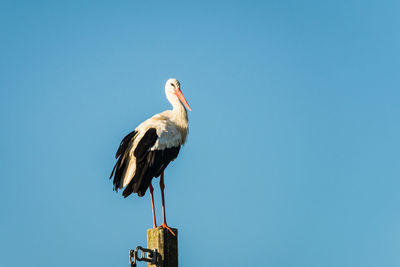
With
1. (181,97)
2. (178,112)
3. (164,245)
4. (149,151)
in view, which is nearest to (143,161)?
(149,151)

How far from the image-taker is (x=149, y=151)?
288 inches

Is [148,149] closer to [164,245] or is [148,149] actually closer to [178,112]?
[178,112]

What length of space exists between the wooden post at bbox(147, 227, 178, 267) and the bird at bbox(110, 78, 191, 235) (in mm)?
1019

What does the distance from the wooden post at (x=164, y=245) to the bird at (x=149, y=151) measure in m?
1.02

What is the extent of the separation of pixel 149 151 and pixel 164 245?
2150 mm

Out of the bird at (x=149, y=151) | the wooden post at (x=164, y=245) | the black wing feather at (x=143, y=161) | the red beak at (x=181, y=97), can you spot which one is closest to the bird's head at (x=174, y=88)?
the red beak at (x=181, y=97)

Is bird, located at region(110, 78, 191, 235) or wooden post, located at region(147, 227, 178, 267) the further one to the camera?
bird, located at region(110, 78, 191, 235)

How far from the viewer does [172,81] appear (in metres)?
8.78

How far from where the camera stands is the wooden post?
17.3 feet

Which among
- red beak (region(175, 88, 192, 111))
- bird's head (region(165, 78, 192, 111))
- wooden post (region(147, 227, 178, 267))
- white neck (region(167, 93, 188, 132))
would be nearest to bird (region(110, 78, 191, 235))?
white neck (region(167, 93, 188, 132))

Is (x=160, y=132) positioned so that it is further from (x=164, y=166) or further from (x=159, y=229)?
(x=159, y=229)

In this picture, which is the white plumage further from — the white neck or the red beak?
the red beak

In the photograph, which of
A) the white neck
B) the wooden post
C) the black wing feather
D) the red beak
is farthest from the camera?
the red beak

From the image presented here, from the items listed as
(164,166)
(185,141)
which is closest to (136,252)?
(164,166)
